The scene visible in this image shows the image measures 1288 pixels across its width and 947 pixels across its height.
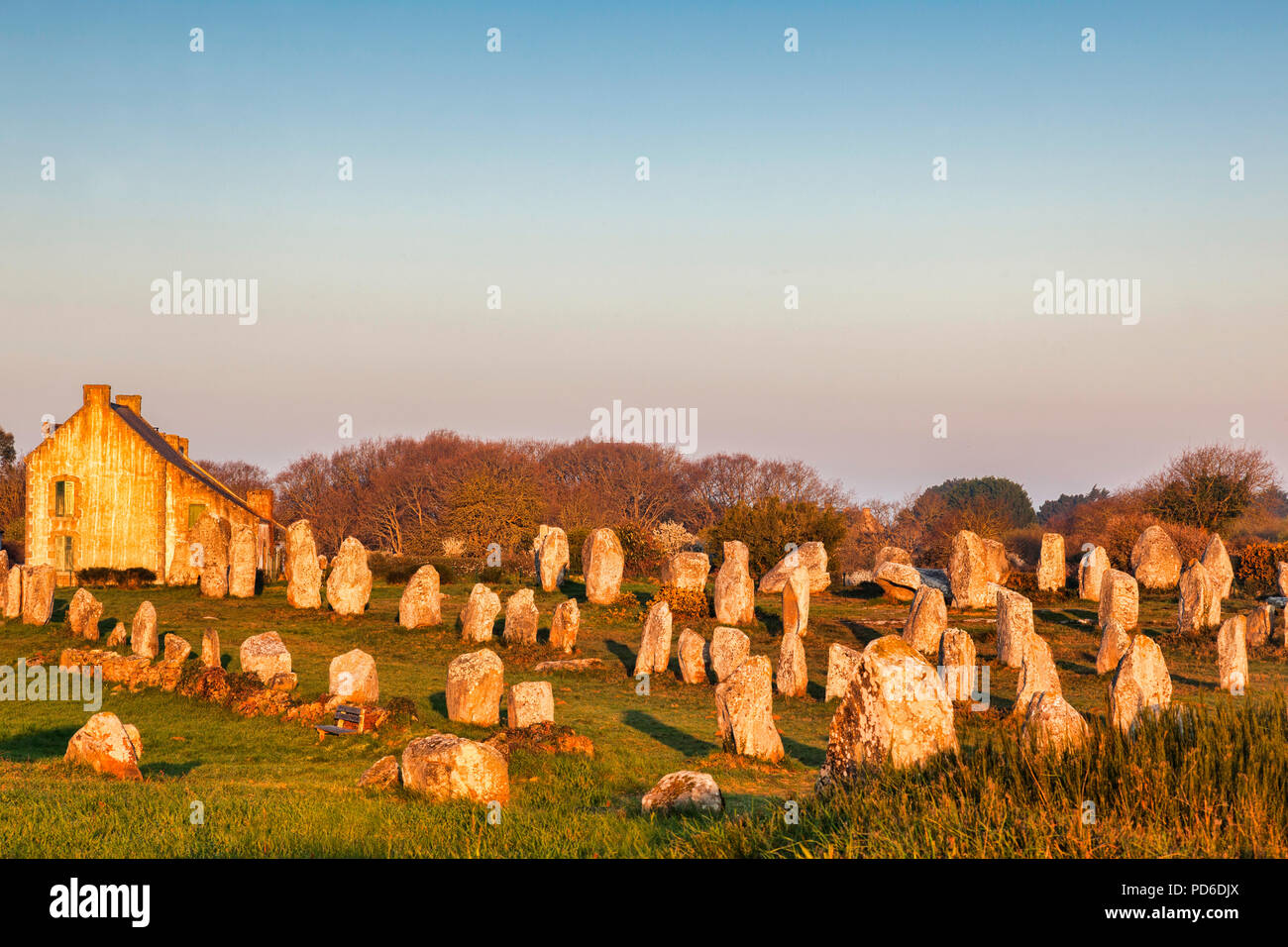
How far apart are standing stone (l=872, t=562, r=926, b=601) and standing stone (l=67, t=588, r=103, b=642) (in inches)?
878

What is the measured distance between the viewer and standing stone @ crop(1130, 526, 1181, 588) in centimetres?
3297

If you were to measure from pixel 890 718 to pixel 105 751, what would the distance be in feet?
30.6

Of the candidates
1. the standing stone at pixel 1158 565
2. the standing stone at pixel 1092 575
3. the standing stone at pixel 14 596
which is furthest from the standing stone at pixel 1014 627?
the standing stone at pixel 14 596

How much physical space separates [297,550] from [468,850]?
22.4 meters

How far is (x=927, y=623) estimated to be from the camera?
2277cm

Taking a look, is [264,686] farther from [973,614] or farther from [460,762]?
[973,614]

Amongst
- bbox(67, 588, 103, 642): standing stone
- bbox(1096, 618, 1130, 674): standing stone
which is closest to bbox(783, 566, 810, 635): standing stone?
bbox(1096, 618, 1130, 674): standing stone

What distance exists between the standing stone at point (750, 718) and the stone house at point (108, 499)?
2543cm

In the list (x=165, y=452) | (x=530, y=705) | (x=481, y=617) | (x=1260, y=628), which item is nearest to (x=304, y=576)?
(x=481, y=617)

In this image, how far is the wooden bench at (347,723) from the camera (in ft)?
50.9

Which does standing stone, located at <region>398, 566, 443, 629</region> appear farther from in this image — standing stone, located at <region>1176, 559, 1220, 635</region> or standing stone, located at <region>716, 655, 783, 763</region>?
standing stone, located at <region>1176, 559, 1220, 635</region>

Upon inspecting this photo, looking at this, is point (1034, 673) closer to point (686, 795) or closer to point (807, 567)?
point (686, 795)
